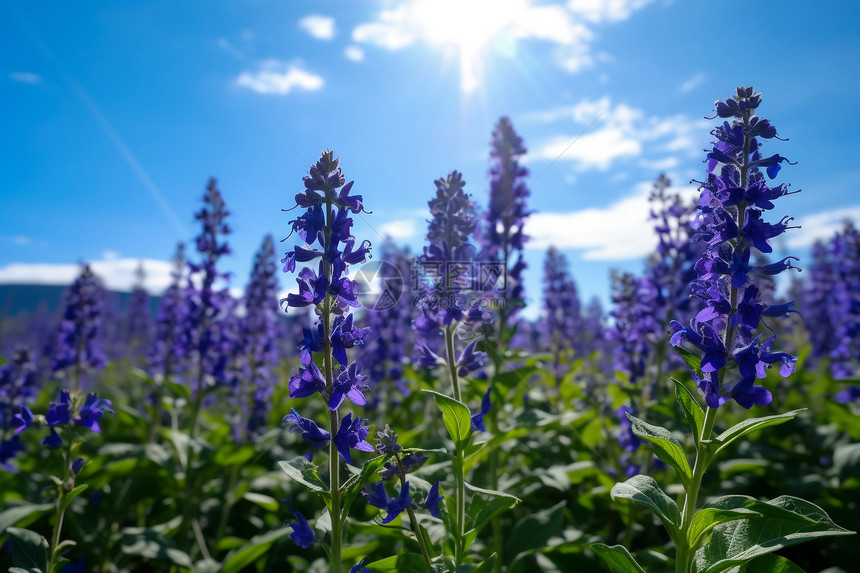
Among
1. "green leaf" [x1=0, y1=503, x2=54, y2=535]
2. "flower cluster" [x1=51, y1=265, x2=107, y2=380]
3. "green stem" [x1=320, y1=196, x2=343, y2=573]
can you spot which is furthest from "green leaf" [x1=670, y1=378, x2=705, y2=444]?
"flower cluster" [x1=51, y1=265, x2=107, y2=380]

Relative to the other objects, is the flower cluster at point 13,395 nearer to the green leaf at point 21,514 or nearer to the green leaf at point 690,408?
the green leaf at point 21,514

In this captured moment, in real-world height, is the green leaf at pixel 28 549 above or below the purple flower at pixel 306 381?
below

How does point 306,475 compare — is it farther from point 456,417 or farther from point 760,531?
point 760,531

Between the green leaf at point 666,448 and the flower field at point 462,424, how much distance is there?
0.5 inches

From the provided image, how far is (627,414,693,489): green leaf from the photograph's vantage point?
2.36 metres

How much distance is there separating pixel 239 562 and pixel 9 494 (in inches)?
134

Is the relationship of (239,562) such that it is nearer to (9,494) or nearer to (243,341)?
(9,494)

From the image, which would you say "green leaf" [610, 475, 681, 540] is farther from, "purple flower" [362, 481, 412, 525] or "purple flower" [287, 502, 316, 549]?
"purple flower" [287, 502, 316, 549]

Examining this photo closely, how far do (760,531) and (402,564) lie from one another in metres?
1.78

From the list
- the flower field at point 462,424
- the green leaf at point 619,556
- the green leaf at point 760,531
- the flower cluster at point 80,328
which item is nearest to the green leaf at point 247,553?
the flower field at point 462,424

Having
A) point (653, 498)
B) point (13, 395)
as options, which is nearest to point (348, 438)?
point (653, 498)

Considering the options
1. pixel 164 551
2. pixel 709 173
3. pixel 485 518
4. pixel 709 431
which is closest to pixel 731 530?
pixel 709 431

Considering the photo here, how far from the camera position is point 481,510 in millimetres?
2928

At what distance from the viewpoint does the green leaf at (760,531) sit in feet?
6.89
